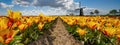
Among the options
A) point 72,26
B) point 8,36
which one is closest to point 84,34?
point 72,26

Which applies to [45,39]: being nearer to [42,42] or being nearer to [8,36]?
[42,42]

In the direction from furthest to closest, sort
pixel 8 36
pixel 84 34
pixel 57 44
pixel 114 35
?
pixel 57 44
pixel 84 34
pixel 114 35
pixel 8 36

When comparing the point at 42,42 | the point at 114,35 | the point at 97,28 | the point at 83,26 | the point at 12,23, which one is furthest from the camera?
the point at 42,42

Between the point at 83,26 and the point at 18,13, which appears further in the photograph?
the point at 83,26

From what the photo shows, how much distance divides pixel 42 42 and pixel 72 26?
5.82 ft

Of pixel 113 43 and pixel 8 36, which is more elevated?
pixel 8 36

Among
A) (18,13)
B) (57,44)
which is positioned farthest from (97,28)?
(57,44)

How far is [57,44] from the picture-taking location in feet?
41.5

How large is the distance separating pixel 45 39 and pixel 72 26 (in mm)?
1580

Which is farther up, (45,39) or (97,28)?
(97,28)

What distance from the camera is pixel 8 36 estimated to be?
88.7 inches

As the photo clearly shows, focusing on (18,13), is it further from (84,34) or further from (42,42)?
(42,42)

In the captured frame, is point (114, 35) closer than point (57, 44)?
Yes

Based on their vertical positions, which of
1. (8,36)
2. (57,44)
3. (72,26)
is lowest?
(57,44)
